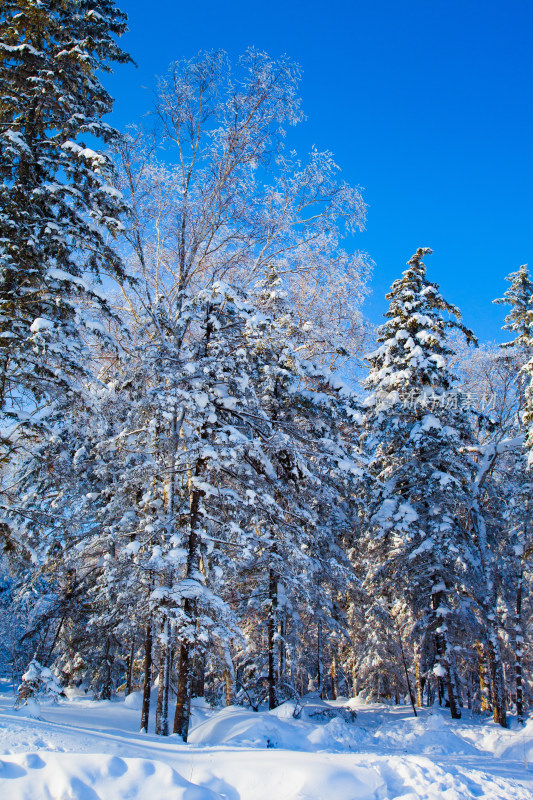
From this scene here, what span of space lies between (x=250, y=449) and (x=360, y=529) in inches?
357

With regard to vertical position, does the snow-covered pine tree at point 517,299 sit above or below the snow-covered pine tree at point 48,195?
above

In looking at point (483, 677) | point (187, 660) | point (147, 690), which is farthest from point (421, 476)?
point (483, 677)

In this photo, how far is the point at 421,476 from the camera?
16094 millimetres

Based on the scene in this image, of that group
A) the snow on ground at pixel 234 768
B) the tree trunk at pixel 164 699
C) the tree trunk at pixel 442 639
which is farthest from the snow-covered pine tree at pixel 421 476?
the tree trunk at pixel 164 699

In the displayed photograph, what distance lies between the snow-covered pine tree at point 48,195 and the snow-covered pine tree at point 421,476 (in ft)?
31.8

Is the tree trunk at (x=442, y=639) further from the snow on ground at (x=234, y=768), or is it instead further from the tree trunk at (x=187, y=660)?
the tree trunk at (x=187, y=660)

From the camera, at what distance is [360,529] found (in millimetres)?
17234

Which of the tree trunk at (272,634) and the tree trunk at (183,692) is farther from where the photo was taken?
the tree trunk at (272,634)

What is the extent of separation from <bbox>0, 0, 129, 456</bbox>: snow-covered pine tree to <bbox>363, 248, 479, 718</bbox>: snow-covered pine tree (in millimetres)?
9678

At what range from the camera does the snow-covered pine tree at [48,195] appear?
29.6 ft

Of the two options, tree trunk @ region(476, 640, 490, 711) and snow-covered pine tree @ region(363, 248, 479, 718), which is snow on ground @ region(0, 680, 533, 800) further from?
tree trunk @ region(476, 640, 490, 711)

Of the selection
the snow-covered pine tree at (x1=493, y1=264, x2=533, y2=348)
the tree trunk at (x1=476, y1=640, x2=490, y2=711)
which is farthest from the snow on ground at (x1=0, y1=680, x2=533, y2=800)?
the snow-covered pine tree at (x1=493, y1=264, x2=533, y2=348)

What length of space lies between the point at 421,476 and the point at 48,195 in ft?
44.4

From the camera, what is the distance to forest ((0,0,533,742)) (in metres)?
9.31
